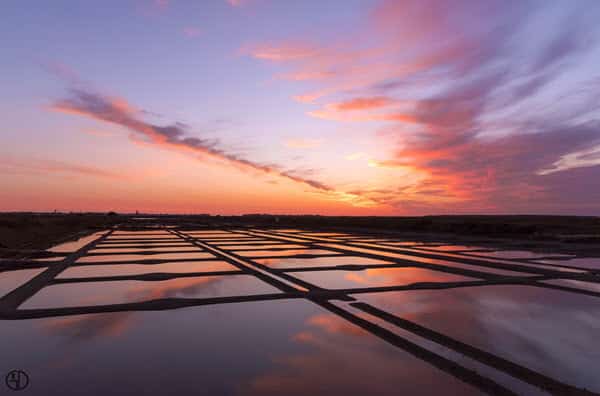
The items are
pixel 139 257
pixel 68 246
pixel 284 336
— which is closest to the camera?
pixel 284 336

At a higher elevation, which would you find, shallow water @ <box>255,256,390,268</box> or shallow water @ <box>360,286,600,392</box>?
shallow water @ <box>255,256,390,268</box>

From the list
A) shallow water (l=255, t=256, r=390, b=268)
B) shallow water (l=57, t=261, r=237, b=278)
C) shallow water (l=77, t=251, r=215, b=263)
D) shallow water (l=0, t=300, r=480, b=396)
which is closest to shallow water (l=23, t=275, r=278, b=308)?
shallow water (l=0, t=300, r=480, b=396)

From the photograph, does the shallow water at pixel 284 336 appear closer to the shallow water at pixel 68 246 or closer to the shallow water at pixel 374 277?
the shallow water at pixel 374 277

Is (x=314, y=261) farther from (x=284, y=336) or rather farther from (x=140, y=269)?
(x=284, y=336)

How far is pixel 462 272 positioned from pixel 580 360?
1005 centimetres

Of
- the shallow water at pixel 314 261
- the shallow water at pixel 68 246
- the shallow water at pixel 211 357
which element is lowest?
the shallow water at pixel 211 357

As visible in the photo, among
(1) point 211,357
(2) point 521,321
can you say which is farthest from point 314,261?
(1) point 211,357

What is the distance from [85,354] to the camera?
6.66 metres

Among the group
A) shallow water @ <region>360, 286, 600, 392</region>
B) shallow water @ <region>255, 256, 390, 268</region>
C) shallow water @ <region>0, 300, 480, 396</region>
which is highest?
shallow water @ <region>255, 256, 390, 268</region>

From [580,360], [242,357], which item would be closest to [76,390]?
[242,357]

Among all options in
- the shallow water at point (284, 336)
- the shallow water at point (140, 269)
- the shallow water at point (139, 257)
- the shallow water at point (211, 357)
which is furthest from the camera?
the shallow water at point (139, 257)

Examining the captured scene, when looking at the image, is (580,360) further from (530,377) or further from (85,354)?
(85,354)

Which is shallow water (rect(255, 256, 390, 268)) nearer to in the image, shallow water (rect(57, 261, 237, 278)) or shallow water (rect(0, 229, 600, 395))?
shallow water (rect(57, 261, 237, 278))

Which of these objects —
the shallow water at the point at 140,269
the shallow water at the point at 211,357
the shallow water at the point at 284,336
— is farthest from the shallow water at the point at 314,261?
the shallow water at the point at 211,357
